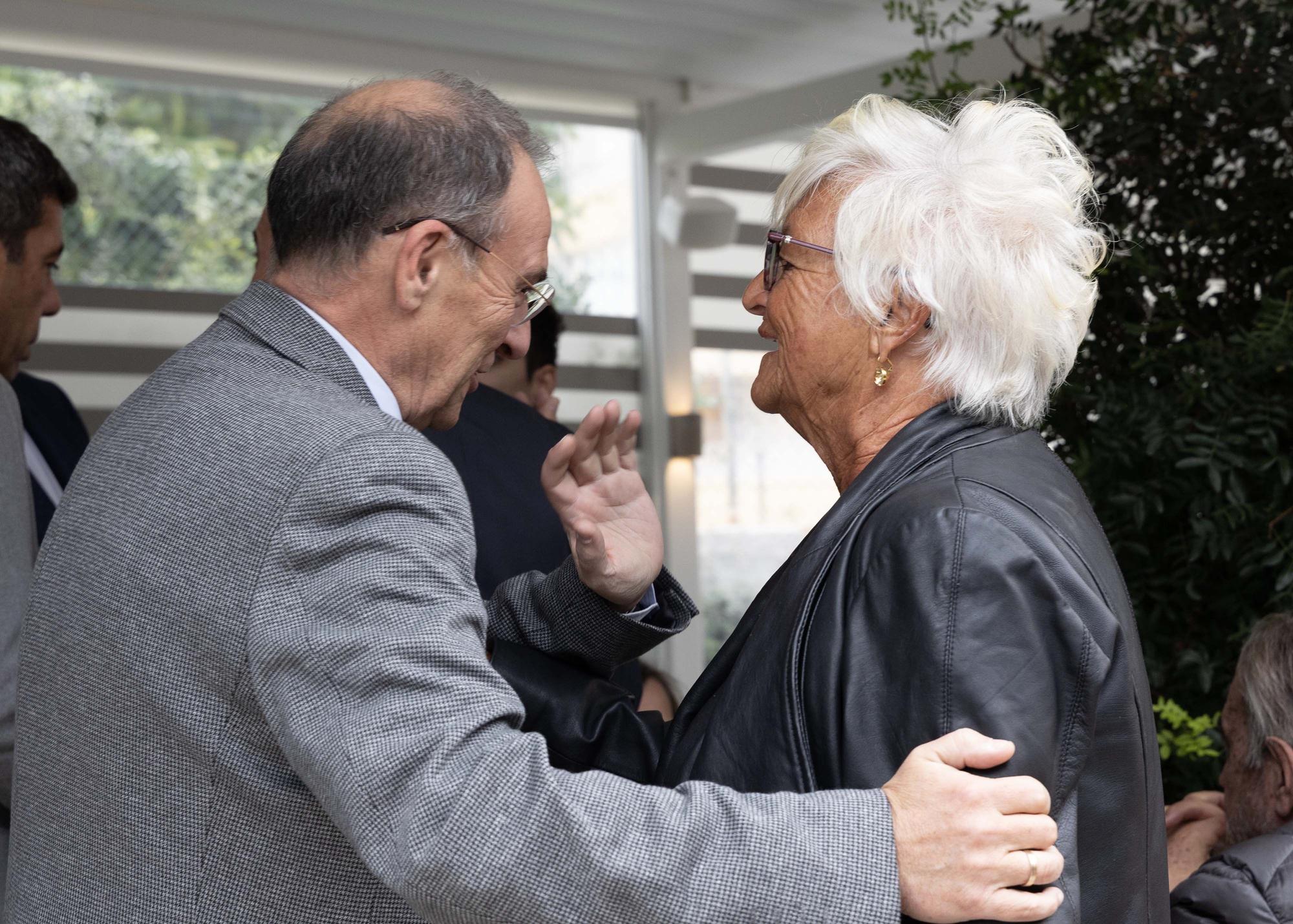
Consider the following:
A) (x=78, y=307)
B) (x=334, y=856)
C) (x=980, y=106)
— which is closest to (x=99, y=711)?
(x=334, y=856)

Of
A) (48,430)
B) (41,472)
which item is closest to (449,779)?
(41,472)

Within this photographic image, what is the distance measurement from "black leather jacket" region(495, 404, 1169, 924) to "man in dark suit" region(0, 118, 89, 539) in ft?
6.28

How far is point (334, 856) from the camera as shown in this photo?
1340mm

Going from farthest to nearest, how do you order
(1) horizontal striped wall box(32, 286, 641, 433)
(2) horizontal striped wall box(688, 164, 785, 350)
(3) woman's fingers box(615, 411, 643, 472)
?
(2) horizontal striped wall box(688, 164, 785, 350)
(1) horizontal striped wall box(32, 286, 641, 433)
(3) woman's fingers box(615, 411, 643, 472)

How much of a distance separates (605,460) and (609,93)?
20.5 ft

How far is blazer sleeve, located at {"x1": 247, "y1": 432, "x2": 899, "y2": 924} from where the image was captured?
1.18m

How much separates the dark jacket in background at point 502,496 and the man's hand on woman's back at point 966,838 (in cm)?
155

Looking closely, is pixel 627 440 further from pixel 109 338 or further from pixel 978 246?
pixel 109 338

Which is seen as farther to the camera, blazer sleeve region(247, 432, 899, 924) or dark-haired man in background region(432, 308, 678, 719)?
dark-haired man in background region(432, 308, 678, 719)

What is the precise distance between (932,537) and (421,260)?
0.68m

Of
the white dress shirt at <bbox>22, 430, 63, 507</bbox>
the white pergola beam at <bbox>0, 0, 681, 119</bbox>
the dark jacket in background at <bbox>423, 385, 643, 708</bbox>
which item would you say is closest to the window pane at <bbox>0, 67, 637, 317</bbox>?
the white pergola beam at <bbox>0, 0, 681, 119</bbox>

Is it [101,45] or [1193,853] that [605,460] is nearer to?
[1193,853]

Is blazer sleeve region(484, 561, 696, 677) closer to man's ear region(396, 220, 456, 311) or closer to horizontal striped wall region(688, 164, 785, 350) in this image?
man's ear region(396, 220, 456, 311)

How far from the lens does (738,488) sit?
9.25 meters
